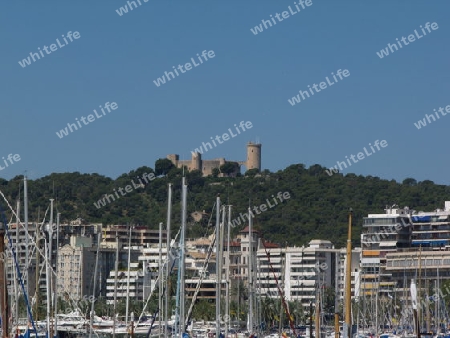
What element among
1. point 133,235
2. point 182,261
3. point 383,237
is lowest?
point 182,261

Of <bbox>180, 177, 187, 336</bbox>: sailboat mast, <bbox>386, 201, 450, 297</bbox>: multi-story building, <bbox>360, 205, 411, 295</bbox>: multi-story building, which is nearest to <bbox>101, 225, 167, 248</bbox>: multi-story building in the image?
<bbox>360, 205, 411, 295</bbox>: multi-story building

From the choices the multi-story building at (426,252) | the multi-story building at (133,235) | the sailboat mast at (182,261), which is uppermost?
the multi-story building at (133,235)

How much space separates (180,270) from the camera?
49750 millimetres

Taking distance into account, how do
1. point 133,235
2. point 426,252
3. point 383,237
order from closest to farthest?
1. point 426,252
2. point 383,237
3. point 133,235

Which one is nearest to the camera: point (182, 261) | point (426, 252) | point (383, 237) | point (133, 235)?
point (182, 261)

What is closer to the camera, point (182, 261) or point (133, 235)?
point (182, 261)

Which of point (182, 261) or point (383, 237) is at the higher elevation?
point (383, 237)

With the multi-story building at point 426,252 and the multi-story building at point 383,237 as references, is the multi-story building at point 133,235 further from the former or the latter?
the multi-story building at point 426,252

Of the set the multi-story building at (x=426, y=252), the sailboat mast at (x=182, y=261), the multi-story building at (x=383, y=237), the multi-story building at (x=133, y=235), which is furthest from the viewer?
the multi-story building at (x=133, y=235)

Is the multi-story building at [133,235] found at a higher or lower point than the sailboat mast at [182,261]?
higher

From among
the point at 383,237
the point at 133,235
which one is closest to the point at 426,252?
the point at 383,237

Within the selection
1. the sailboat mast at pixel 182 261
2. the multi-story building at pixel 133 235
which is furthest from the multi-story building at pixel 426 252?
the sailboat mast at pixel 182 261

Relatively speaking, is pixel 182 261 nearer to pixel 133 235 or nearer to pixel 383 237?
pixel 383 237

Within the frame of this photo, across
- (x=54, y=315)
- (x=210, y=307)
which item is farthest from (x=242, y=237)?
(x=54, y=315)
